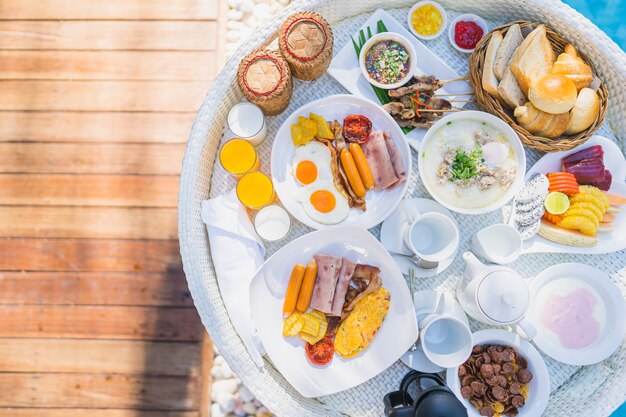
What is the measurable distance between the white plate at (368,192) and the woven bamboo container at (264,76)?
0.36 ft

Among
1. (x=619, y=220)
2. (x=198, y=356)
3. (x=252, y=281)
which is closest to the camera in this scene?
(x=252, y=281)

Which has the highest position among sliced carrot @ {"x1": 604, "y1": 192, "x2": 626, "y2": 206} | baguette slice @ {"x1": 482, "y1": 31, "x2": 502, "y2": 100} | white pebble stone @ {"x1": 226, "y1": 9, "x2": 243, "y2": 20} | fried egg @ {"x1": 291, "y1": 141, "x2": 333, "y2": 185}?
white pebble stone @ {"x1": 226, "y1": 9, "x2": 243, "y2": 20}

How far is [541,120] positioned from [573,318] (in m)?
0.64

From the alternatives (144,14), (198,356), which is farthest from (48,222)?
(144,14)

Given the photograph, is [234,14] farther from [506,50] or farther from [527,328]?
[527,328]

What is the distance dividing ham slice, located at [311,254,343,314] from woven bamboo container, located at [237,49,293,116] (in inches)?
20.9

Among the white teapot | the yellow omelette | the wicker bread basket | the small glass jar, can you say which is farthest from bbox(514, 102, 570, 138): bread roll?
the small glass jar

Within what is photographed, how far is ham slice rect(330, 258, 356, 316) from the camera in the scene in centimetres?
157

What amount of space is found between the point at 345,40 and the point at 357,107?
11.7 inches

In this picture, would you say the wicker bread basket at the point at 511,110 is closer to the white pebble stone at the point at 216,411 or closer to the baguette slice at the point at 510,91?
the baguette slice at the point at 510,91

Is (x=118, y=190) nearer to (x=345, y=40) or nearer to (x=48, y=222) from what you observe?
(x=48, y=222)

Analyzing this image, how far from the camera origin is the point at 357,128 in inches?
64.9

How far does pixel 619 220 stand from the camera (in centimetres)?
164

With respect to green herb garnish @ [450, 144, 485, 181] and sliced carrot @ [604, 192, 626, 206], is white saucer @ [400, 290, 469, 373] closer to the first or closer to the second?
green herb garnish @ [450, 144, 485, 181]
